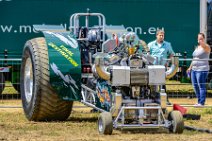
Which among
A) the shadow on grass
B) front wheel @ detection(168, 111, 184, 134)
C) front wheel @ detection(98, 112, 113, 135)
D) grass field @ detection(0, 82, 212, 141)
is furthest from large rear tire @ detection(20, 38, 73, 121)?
front wheel @ detection(168, 111, 184, 134)

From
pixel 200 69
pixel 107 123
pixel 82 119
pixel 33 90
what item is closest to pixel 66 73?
pixel 33 90

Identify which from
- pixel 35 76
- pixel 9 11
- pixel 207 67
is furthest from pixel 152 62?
pixel 9 11

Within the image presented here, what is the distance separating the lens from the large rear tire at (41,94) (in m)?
10.7

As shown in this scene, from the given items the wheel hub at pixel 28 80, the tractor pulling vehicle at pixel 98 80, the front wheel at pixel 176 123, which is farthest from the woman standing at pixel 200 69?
the front wheel at pixel 176 123

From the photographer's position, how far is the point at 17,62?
16562 millimetres

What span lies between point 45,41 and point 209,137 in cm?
331

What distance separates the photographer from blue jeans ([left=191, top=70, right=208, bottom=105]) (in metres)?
14.6

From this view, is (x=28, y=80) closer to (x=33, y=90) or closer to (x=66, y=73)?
(x=33, y=90)

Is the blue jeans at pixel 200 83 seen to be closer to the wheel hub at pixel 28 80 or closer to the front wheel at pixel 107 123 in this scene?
the wheel hub at pixel 28 80

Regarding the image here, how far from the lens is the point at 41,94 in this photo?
10.7 meters

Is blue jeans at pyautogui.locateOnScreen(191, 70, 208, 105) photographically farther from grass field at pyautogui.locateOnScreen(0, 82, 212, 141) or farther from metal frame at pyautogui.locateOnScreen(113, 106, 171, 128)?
metal frame at pyautogui.locateOnScreen(113, 106, 171, 128)

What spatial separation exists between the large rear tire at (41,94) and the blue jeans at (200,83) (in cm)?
424

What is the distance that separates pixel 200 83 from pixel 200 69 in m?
0.31

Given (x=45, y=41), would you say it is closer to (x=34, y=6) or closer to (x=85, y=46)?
(x=85, y=46)
